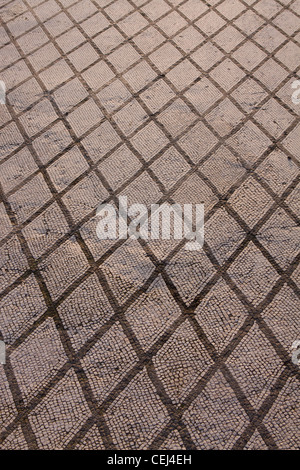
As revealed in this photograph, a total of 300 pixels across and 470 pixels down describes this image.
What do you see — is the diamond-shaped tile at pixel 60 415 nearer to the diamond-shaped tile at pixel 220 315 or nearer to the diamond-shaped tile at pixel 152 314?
the diamond-shaped tile at pixel 152 314

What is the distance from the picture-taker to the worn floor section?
4.62ft

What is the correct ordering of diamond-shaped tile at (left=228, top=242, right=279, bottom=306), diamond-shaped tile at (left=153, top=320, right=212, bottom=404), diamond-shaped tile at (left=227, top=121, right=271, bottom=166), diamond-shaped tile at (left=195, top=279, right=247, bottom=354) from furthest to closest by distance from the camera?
diamond-shaped tile at (left=227, top=121, right=271, bottom=166) < diamond-shaped tile at (left=228, top=242, right=279, bottom=306) < diamond-shaped tile at (left=195, top=279, right=247, bottom=354) < diamond-shaped tile at (left=153, top=320, right=212, bottom=404)

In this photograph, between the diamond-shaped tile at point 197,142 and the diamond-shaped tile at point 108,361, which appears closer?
the diamond-shaped tile at point 108,361

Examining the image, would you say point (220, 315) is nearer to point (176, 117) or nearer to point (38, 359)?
point (38, 359)

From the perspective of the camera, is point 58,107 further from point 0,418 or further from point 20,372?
point 0,418

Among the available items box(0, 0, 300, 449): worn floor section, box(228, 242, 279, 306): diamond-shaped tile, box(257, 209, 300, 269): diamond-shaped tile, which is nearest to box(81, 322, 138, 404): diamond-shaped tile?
box(0, 0, 300, 449): worn floor section

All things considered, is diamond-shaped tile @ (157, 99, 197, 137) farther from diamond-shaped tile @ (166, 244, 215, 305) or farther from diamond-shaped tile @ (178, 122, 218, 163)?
diamond-shaped tile @ (166, 244, 215, 305)

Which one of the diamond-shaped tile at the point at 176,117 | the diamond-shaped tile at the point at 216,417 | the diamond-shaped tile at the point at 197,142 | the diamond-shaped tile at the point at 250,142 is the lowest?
the diamond-shaped tile at the point at 216,417

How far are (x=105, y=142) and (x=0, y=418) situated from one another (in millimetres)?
1348

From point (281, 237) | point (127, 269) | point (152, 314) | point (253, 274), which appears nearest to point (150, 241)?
point (127, 269)

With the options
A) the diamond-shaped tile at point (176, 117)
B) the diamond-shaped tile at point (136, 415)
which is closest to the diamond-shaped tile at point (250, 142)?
the diamond-shaped tile at point (176, 117)

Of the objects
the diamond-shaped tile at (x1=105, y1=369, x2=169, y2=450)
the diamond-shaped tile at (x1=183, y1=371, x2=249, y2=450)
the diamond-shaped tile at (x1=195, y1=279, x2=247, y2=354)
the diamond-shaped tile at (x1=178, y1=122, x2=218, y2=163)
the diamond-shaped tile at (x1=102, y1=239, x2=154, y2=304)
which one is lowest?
the diamond-shaped tile at (x1=183, y1=371, x2=249, y2=450)

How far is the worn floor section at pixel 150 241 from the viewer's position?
4.62 ft

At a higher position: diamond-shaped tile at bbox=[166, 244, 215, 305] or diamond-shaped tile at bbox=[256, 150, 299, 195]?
diamond-shaped tile at bbox=[256, 150, 299, 195]
